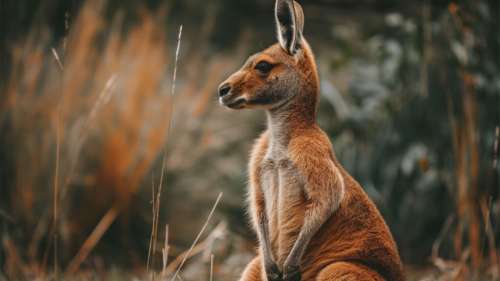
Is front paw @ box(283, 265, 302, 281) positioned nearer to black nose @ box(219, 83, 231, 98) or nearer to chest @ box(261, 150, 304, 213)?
chest @ box(261, 150, 304, 213)

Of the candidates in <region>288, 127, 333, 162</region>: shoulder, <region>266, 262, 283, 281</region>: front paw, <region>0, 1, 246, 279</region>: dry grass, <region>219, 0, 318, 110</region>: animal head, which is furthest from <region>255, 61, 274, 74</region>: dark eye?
<region>0, 1, 246, 279</region>: dry grass

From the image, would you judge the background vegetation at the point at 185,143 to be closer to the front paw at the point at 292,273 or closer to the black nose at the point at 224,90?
the front paw at the point at 292,273

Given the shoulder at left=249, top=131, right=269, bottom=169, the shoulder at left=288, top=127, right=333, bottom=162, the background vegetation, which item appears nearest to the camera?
the shoulder at left=288, top=127, right=333, bottom=162

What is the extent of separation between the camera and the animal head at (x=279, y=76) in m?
3.12

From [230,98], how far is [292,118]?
0.30 metres

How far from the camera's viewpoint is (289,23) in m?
3.12

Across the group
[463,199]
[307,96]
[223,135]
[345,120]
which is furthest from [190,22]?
[307,96]

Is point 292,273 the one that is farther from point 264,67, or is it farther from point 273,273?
point 264,67

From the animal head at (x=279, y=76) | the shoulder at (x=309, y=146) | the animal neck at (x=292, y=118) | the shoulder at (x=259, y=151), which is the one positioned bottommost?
the shoulder at (x=259, y=151)

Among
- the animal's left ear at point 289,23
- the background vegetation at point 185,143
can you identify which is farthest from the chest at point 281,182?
the background vegetation at point 185,143

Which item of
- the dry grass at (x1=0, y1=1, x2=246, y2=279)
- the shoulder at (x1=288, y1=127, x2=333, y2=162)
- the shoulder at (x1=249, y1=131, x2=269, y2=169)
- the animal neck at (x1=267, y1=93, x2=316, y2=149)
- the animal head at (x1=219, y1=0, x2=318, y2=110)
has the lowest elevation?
the dry grass at (x1=0, y1=1, x2=246, y2=279)

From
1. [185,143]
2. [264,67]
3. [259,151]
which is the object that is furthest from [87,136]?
[264,67]

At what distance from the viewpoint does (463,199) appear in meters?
5.09

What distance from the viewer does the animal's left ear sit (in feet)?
9.96
